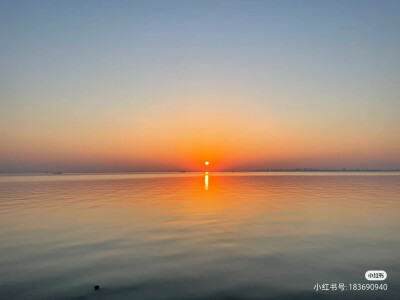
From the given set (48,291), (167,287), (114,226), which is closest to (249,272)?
(167,287)

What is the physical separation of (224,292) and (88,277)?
191 inches

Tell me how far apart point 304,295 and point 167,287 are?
4212mm

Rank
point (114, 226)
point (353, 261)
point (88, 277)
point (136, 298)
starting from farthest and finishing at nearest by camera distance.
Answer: point (114, 226) < point (353, 261) < point (88, 277) < point (136, 298)

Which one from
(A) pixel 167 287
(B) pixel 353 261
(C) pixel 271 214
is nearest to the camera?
(A) pixel 167 287

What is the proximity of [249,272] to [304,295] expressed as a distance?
235 centimetres

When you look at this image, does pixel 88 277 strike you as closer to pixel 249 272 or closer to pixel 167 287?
pixel 167 287

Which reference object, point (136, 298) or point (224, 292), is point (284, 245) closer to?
point (224, 292)

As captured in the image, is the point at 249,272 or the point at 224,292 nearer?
the point at 224,292

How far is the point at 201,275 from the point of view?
414 inches

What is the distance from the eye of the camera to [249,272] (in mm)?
10820

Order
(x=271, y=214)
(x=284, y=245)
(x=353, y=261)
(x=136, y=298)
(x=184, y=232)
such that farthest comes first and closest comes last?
(x=271, y=214)
(x=184, y=232)
(x=284, y=245)
(x=353, y=261)
(x=136, y=298)

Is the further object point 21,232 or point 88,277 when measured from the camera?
point 21,232

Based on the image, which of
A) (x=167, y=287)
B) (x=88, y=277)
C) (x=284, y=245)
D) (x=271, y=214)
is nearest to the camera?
(x=167, y=287)

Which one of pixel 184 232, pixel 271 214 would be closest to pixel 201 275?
pixel 184 232
